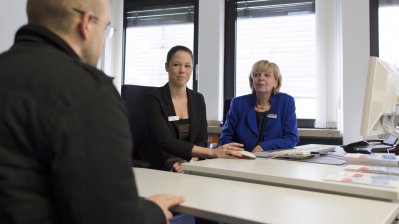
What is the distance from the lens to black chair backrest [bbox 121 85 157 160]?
6.91 ft

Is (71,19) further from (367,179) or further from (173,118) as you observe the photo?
(173,118)

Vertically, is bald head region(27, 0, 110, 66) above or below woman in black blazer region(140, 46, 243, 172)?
→ above

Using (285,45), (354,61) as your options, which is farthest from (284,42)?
(354,61)

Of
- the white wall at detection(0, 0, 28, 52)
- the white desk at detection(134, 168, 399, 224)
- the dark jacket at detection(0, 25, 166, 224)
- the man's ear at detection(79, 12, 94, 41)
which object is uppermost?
the white wall at detection(0, 0, 28, 52)

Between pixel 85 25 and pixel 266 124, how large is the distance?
170cm

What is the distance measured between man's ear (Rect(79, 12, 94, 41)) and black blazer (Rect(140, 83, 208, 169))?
3.85ft

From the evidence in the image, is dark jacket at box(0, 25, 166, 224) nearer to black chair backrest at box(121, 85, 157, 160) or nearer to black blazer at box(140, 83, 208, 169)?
black blazer at box(140, 83, 208, 169)

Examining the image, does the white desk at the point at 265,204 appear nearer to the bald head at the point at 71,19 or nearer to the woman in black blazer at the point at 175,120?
the bald head at the point at 71,19

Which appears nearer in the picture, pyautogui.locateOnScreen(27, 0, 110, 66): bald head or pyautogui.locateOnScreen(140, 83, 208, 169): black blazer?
pyautogui.locateOnScreen(27, 0, 110, 66): bald head

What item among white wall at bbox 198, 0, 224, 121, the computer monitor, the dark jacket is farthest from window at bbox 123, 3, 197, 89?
the dark jacket

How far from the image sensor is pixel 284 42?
3529 millimetres

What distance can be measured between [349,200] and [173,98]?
4.57ft

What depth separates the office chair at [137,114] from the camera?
82.8 inches

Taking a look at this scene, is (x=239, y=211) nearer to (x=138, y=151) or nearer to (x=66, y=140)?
(x=66, y=140)
